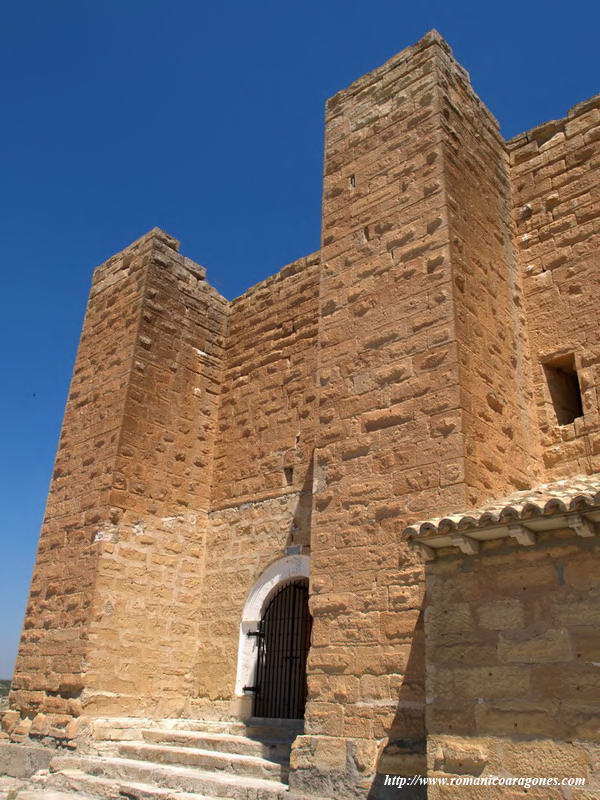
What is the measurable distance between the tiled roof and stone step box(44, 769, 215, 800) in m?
2.99

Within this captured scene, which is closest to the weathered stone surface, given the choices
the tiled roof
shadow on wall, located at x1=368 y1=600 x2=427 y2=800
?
shadow on wall, located at x1=368 y1=600 x2=427 y2=800

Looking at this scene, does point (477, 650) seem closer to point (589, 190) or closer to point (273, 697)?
point (273, 697)

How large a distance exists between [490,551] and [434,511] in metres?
1.19

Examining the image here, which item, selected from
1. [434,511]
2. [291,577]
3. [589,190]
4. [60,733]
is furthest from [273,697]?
[589,190]

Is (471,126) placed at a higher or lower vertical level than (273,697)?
higher

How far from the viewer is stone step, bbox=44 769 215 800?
5.86m

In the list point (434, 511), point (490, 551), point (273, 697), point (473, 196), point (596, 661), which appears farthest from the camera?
point (273, 697)

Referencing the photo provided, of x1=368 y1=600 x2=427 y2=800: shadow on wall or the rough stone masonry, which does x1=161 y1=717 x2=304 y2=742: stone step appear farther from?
x1=368 y1=600 x2=427 y2=800: shadow on wall

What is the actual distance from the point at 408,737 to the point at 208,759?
225 cm

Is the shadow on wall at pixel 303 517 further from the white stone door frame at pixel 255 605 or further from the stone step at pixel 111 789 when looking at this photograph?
the stone step at pixel 111 789

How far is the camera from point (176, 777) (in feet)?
20.1

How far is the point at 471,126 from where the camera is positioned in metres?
7.64

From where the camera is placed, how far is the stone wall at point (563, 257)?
6680 millimetres

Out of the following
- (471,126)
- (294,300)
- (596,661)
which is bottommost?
(596,661)
